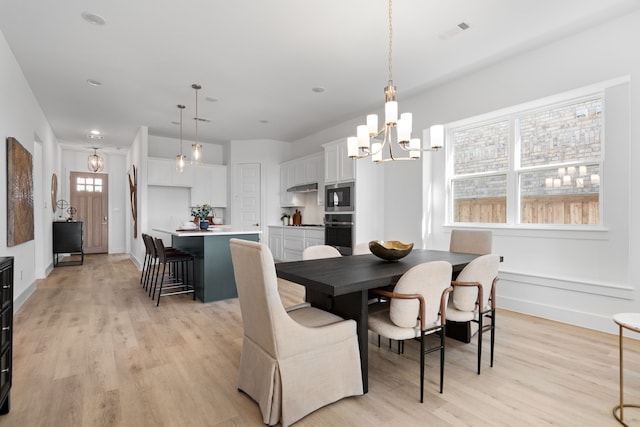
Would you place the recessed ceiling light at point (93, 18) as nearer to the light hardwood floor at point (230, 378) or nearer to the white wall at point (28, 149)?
the white wall at point (28, 149)

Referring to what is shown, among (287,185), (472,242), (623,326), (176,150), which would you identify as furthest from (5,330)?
(176,150)

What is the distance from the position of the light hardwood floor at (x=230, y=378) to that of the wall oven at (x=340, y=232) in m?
2.35

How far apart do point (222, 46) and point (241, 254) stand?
8.50 ft

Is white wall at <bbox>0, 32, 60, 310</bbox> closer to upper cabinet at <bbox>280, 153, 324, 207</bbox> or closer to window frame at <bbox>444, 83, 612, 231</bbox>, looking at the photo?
upper cabinet at <bbox>280, 153, 324, 207</bbox>

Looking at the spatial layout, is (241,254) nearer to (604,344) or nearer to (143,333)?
(143,333)

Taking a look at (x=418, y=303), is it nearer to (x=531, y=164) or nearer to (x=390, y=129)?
(x=390, y=129)

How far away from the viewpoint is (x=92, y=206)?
9.04 metres

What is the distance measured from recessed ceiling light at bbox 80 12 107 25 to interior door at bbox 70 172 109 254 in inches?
292

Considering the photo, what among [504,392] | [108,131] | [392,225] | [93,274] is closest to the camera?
[504,392]

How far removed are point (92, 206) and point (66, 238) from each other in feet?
7.44

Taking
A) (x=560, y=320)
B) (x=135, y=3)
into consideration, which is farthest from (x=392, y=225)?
(x=135, y=3)

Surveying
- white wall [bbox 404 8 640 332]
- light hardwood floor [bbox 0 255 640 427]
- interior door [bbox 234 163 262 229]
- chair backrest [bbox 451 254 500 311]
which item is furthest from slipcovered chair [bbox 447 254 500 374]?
interior door [bbox 234 163 262 229]

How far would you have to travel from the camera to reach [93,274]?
20.1 ft

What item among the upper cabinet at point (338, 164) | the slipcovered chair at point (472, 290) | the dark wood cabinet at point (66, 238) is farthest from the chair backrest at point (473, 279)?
Answer: the dark wood cabinet at point (66, 238)
